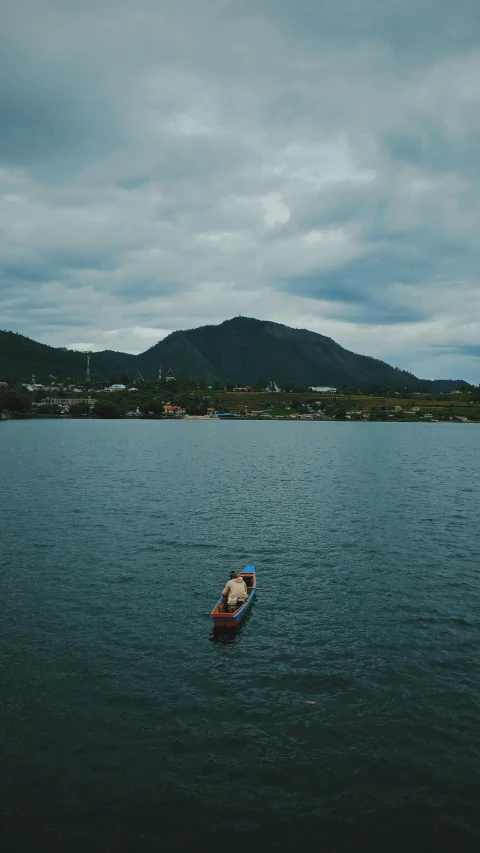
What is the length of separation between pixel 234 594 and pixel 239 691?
34.3 feet

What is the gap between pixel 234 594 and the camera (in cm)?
4303

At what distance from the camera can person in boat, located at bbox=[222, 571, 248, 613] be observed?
139 feet

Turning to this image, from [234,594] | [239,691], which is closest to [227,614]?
[234,594]

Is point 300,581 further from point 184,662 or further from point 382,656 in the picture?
point 184,662

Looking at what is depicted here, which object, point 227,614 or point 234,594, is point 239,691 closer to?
point 227,614

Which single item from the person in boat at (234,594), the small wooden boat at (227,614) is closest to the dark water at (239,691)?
the small wooden boat at (227,614)

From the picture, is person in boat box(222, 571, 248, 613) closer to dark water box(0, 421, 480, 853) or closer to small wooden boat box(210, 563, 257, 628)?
small wooden boat box(210, 563, 257, 628)

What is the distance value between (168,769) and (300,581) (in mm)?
28266

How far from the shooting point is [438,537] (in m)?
71.6

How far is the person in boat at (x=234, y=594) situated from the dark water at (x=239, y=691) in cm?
220

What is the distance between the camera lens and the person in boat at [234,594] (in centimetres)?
4222

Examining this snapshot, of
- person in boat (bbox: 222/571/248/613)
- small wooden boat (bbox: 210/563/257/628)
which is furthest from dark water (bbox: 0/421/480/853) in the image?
person in boat (bbox: 222/571/248/613)

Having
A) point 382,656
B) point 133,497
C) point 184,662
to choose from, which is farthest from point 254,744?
point 133,497

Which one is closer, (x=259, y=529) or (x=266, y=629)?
(x=266, y=629)
